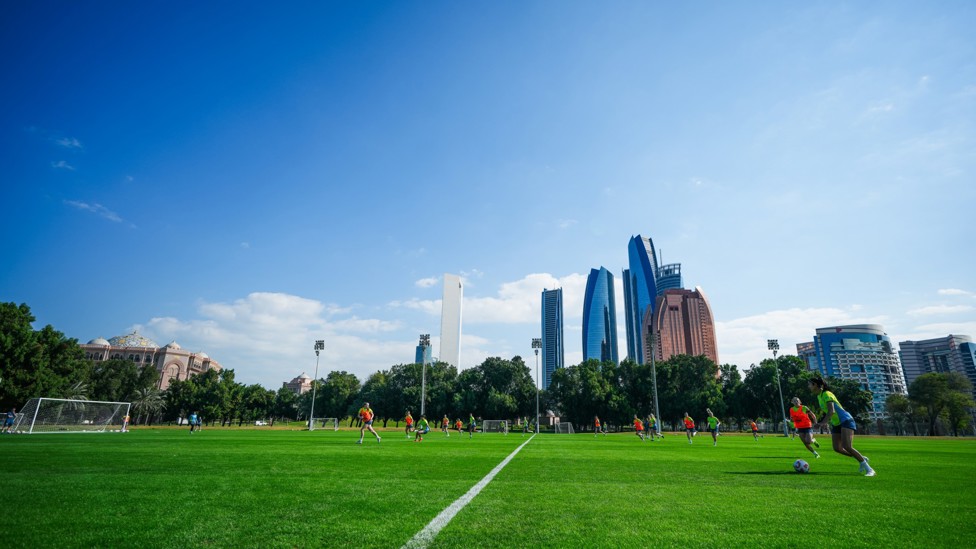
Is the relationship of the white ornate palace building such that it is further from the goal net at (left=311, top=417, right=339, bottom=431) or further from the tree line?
the goal net at (left=311, top=417, right=339, bottom=431)

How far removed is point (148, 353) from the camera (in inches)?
5027

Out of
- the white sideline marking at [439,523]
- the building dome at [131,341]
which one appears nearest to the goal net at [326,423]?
the white sideline marking at [439,523]

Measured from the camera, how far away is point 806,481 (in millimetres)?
8273

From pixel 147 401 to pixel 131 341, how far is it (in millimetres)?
67844

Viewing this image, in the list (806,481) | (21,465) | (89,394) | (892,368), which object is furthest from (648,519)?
(892,368)

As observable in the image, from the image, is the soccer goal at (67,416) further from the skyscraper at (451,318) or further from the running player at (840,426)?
the skyscraper at (451,318)

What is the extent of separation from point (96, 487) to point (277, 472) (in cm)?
282

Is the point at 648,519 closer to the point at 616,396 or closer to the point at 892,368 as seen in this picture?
the point at 616,396

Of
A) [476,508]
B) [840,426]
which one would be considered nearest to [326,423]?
[840,426]

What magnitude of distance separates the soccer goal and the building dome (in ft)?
358

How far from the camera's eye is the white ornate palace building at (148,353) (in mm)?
123150

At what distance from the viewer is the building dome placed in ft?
422

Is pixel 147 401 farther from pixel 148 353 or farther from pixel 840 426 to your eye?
pixel 840 426

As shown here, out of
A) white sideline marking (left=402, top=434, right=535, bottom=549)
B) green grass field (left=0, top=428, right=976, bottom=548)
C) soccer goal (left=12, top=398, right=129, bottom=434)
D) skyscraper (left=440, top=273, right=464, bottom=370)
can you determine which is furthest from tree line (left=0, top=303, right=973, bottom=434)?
skyscraper (left=440, top=273, right=464, bottom=370)
